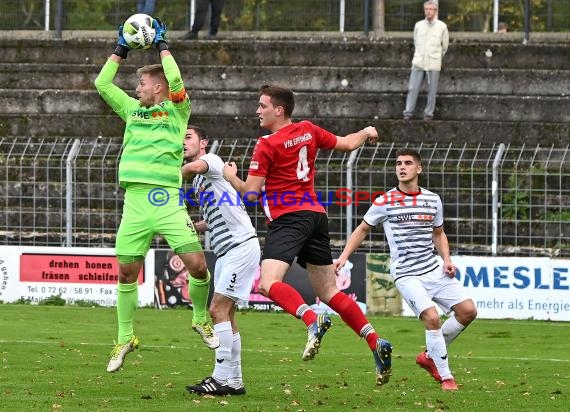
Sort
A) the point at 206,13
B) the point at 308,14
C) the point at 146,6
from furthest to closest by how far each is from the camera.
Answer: the point at 308,14, the point at 206,13, the point at 146,6

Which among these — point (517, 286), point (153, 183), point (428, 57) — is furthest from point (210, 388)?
point (428, 57)

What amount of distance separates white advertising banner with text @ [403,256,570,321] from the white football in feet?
29.3

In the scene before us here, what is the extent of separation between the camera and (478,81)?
2453cm

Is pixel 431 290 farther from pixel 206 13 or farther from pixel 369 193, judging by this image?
pixel 206 13

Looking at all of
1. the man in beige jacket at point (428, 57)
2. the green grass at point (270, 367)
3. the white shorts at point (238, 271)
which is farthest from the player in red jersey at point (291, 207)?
the man in beige jacket at point (428, 57)

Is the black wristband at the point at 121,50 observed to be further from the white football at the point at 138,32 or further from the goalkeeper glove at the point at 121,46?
the white football at the point at 138,32

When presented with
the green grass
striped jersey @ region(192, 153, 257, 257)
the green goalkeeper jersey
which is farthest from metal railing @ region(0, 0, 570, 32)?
the green goalkeeper jersey

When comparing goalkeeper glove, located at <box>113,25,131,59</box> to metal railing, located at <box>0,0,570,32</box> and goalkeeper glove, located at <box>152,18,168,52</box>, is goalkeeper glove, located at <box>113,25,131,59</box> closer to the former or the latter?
goalkeeper glove, located at <box>152,18,168,52</box>

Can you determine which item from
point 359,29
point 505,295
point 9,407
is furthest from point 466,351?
point 359,29

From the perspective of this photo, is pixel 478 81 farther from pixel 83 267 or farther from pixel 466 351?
pixel 466 351

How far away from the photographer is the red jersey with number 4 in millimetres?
11188

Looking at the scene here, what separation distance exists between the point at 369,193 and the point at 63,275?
15.3 feet

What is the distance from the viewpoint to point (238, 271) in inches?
454

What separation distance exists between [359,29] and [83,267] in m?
8.73
